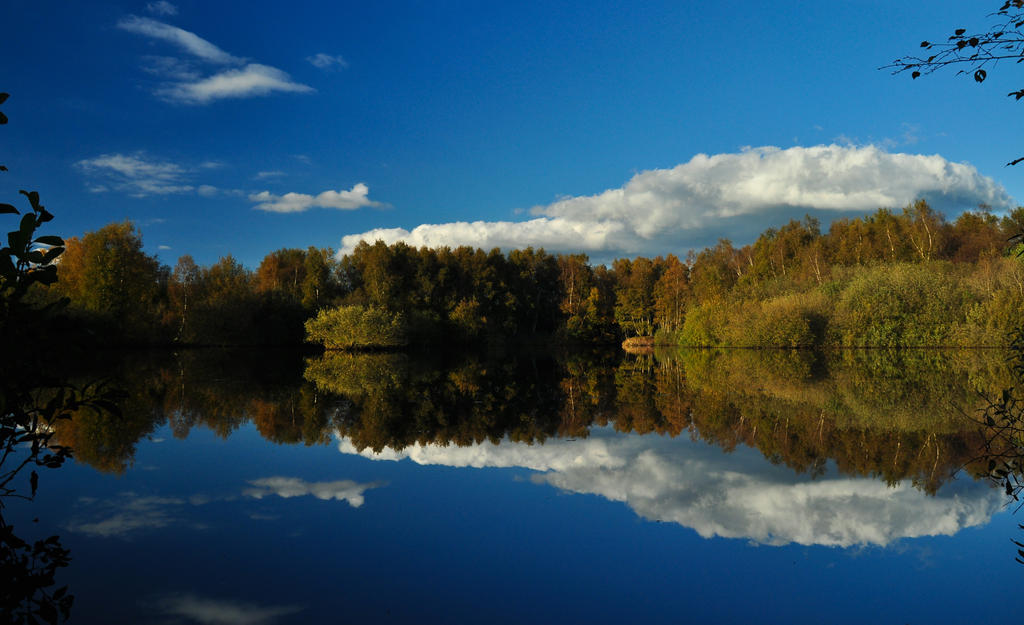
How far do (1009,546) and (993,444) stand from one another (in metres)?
3.92

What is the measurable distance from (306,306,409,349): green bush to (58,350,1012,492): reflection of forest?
1742 cm

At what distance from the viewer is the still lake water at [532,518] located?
382 cm

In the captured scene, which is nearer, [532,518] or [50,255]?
[50,255]

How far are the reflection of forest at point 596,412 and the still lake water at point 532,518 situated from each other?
0.09 metres

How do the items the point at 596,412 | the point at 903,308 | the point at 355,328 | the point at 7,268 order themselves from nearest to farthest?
the point at 7,268 → the point at 596,412 → the point at 903,308 → the point at 355,328

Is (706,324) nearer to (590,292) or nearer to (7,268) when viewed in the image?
(590,292)

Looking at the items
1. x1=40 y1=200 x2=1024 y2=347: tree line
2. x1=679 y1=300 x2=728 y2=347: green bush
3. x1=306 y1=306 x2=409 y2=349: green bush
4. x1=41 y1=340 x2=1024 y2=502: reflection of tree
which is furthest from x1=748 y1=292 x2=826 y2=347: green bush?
x1=306 y1=306 x2=409 y2=349: green bush

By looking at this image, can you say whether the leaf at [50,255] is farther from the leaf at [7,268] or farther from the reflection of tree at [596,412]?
the reflection of tree at [596,412]

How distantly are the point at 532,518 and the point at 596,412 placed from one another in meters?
6.80

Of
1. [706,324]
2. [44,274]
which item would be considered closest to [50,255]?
[44,274]

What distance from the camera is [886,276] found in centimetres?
3766

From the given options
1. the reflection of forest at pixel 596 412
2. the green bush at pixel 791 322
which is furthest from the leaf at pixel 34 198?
the green bush at pixel 791 322

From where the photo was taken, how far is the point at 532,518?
18.1 feet

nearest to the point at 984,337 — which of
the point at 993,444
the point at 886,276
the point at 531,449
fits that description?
the point at 886,276
